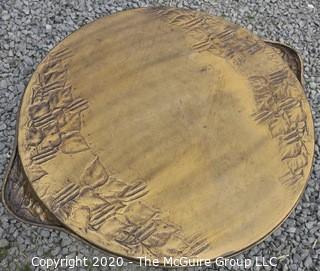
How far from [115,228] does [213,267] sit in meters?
0.79

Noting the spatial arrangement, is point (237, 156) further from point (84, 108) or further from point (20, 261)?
point (20, 261)

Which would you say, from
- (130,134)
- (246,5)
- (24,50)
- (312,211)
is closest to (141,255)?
(130,134)

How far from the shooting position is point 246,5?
3.03m

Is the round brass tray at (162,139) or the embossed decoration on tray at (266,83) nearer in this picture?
the round brass tray at (162,139)

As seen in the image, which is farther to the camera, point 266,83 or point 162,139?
point 266,83

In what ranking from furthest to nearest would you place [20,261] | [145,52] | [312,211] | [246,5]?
[246,5]
[312,211]
[20,261]
[145,52]

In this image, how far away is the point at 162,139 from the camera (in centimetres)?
166

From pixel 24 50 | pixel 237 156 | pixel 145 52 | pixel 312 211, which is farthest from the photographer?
pixel 24 50

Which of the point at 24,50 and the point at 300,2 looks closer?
the point at 24,50

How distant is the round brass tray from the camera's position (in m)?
1.50

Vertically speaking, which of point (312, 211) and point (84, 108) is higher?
point (84, 108)

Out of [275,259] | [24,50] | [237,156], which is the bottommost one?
[275,259]

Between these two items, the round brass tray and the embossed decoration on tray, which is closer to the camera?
the round brass tray

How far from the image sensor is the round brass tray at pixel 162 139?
1504mm
